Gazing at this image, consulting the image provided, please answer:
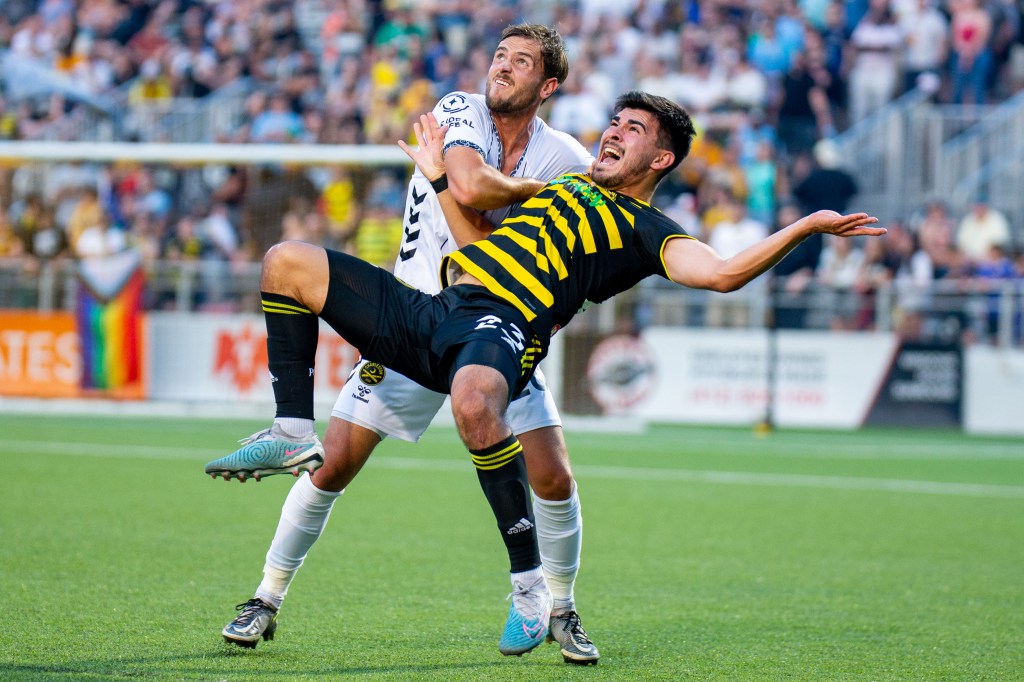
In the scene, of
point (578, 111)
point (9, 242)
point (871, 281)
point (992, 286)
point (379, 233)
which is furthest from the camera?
point (578, 111)

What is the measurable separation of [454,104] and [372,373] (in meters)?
1.14

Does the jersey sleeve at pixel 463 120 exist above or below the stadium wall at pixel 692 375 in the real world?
above

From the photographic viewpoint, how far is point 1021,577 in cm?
733

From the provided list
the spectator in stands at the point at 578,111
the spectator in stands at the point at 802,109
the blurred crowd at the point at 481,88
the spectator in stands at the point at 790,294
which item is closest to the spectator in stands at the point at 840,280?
the blurred crowd at the point at 481,88

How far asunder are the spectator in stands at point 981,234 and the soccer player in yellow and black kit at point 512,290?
1279 cm

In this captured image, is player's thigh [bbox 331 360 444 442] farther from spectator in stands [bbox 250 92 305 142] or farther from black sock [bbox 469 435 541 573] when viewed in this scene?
spectator in stands [bbox 250 92 305 142]

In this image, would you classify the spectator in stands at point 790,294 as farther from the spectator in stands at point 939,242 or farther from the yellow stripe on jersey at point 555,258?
the yellow stripe on jersey at point 555,258

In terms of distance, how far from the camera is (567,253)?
5.06 meters

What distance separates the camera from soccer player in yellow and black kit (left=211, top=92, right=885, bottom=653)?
467cm

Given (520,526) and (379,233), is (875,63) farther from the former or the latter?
A: (520,526)

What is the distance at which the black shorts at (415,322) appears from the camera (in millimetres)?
4867

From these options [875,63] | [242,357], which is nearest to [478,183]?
[242,357]

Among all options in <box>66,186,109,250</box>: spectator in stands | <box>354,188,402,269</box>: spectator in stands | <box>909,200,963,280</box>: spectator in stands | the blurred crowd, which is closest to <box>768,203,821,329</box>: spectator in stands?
the blurred crowd

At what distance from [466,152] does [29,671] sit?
2.38m
